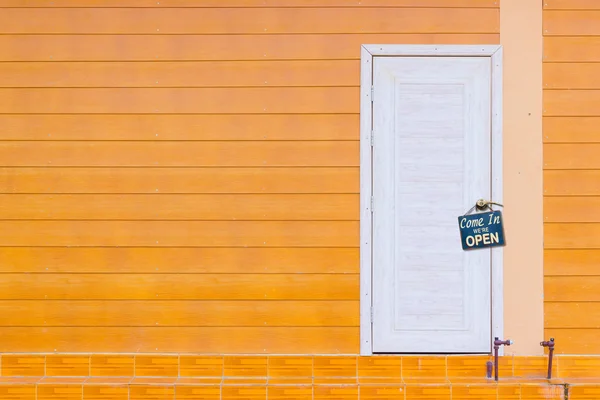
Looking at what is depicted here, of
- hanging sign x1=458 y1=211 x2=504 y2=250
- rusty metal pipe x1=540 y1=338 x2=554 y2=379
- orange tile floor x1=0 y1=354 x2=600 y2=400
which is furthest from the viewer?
orange tile floor x1=0 y1=354 x2=600 y2=400

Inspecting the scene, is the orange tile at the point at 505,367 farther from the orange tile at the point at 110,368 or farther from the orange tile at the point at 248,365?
the orange tile at the point at 110,368

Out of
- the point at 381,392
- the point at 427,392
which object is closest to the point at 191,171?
the point at 381,392

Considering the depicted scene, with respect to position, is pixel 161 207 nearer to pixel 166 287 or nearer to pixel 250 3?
pixel 166 287

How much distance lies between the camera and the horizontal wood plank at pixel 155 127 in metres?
4.62

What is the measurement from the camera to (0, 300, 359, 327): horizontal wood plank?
4.62 meters

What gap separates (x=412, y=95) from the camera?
4656 mm

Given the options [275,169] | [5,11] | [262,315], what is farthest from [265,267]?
[5,11]

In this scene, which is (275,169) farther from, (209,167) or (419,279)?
(419,279)

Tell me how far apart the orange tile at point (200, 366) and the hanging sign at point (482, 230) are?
1765 millimetres

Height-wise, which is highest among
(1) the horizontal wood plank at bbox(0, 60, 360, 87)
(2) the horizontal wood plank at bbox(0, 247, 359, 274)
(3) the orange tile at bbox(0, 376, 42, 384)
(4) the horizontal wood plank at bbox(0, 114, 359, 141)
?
(1) the horizontal wood plank at bbox(0, 60, 360, 87)

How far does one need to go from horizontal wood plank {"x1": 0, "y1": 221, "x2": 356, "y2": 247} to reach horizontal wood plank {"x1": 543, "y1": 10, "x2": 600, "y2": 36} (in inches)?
80.1

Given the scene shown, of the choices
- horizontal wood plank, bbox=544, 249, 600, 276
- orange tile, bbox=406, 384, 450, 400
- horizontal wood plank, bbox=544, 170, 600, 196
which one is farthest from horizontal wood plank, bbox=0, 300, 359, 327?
horizontal wood plank, bbox=544, 170, 600, 196

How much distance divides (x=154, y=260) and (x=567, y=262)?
8.87ft

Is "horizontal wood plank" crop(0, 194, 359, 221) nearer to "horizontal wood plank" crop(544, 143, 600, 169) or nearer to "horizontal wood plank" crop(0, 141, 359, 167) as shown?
"horizontal wood plank" crop(0, 141, 359, 167)
